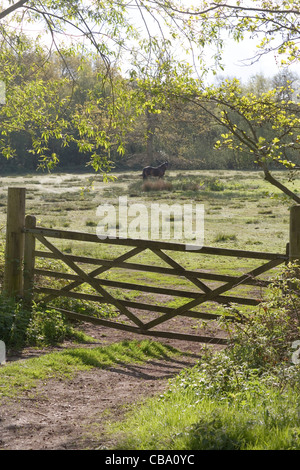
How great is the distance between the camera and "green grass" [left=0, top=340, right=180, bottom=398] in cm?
630

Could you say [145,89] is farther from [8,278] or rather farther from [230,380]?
[230,380]

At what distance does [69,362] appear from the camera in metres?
7.21

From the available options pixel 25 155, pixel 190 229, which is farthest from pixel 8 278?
pixel 25 155

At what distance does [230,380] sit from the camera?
532 cm

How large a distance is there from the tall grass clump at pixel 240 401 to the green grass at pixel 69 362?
4.62ft

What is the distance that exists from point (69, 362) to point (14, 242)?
8.66 ft

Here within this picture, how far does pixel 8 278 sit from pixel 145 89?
3.69 m

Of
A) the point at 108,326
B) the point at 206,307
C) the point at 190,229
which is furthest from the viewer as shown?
the point at 190,229

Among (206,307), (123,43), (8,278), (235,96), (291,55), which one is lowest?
(206,307)

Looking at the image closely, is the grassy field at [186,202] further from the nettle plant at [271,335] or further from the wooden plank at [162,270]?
the nettle plant at [271,335]

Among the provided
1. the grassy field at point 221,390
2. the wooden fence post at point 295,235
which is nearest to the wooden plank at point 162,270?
the wooden fence post at point 295,235

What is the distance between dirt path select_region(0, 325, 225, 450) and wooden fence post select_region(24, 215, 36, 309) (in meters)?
1.54

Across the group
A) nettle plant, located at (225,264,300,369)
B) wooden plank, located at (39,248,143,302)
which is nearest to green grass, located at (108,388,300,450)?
nettle plant, located at (225,264,300,369)

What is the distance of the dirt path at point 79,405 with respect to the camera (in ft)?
15.3
